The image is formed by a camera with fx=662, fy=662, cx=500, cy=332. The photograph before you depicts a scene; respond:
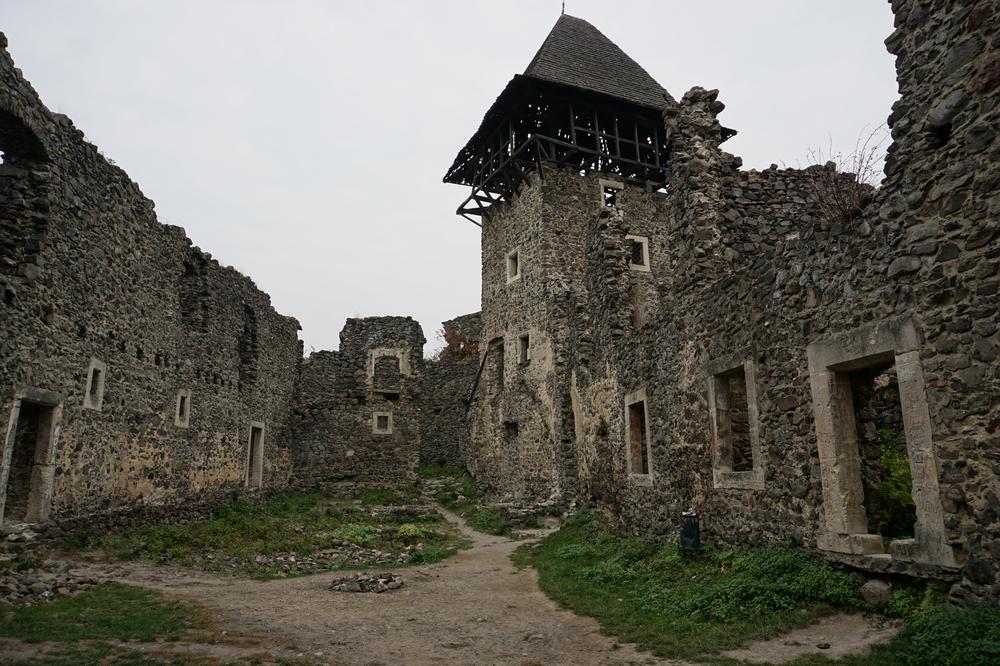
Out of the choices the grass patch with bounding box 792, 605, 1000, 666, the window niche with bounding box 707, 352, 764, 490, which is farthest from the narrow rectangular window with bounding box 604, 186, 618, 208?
the grass patch with bounding box 792, 605, 1000, 666

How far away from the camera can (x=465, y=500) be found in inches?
883

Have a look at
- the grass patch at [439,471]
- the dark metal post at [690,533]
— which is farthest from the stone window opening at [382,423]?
the dark metal post at [690,533]

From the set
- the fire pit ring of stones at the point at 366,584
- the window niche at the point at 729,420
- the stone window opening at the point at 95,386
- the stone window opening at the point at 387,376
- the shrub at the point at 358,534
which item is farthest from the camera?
the stone window opening at the point at 387,376

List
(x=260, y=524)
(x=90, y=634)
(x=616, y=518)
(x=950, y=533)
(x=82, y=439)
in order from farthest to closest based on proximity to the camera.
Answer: (x=260, y=524) → (x=616, y=518) → (x=82, y=439) → (x=90, y=634) → (x=950, y=533)

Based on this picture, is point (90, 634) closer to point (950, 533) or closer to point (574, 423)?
point (950, 533)

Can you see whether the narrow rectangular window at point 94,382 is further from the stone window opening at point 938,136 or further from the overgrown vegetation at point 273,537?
the stone window opening at point 938,136

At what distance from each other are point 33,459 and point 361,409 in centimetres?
1354

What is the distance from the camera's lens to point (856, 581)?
613cm

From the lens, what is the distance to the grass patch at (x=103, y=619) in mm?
6395

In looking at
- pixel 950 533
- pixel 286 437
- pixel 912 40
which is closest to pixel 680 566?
pixel 950 533

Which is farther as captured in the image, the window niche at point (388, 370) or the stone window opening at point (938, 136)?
the window niche at point (388, 370)

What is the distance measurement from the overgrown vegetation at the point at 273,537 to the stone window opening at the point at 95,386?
224 cm

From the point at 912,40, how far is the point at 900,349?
9.16 feet

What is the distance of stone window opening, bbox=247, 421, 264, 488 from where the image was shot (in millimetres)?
20344
